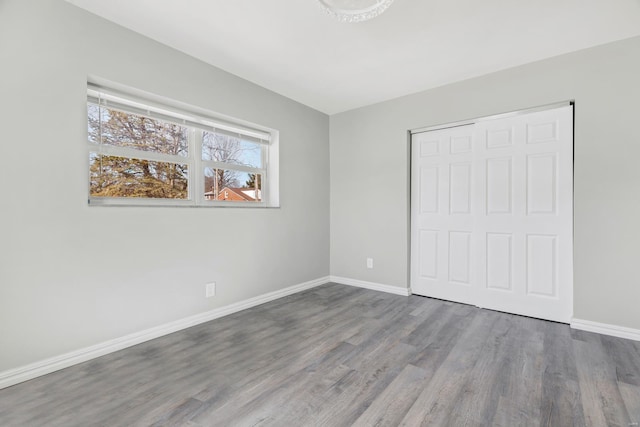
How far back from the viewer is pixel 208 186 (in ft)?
9.82

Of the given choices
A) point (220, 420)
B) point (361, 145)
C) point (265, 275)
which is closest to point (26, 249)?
point (220, 420)

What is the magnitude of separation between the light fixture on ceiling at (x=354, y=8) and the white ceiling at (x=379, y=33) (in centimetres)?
38

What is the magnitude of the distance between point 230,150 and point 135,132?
3.04 feet

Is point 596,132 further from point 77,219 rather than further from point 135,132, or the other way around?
point 77,219

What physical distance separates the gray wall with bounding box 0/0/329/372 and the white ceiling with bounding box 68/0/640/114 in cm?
25

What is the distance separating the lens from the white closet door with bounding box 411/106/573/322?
2.81 meters

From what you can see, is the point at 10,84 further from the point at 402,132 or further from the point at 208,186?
the point at 402,132

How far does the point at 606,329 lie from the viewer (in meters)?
2.53

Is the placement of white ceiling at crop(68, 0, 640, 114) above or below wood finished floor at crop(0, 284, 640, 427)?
above

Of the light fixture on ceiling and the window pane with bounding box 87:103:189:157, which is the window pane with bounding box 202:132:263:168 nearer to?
the window pane with bounding box 87:103:189:157

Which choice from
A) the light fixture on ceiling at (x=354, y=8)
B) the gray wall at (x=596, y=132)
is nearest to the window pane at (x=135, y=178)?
the light fixture on ceiling at (x=354, y=8)

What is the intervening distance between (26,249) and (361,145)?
11.4 ft

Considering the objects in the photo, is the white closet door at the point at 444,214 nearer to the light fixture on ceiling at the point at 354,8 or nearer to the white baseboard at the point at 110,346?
the white baseboard at the point at 110,346

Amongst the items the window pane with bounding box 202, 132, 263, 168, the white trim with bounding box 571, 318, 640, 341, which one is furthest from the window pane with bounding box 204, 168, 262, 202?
the white trim with bounding box 571, 318, 640, 341
